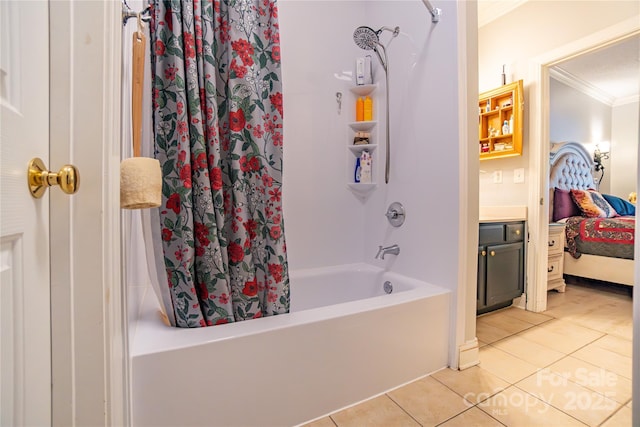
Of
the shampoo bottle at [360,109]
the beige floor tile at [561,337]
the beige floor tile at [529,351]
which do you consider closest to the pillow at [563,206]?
the beige floor tile at [561,337]

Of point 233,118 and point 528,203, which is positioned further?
point 528,203

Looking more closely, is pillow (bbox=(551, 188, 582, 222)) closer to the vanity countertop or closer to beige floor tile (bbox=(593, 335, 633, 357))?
the vanity countertop

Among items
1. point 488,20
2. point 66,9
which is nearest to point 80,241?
Result: point 66,9

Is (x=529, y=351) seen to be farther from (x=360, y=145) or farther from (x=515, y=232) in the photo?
(x=360, y=145)

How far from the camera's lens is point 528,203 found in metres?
2.44

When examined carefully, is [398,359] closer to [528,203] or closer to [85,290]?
[85,290]

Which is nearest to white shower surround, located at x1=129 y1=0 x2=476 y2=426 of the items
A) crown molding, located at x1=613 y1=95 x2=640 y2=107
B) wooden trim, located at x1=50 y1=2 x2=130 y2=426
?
wooden trim, located at x1=50 y1=2 x2=130 y2=426

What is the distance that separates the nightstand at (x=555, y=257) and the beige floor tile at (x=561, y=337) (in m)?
0.84

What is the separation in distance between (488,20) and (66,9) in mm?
3413

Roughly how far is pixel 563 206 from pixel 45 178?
15.2 ft

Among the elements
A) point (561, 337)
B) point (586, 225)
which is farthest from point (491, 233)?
point (586, 225)

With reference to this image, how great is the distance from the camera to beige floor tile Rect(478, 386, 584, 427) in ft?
3.85

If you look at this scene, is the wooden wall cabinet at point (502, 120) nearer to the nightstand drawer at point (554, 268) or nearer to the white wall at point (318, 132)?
the nightstand drawer at point (554, 268)

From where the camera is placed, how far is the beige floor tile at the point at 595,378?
1.36 m
